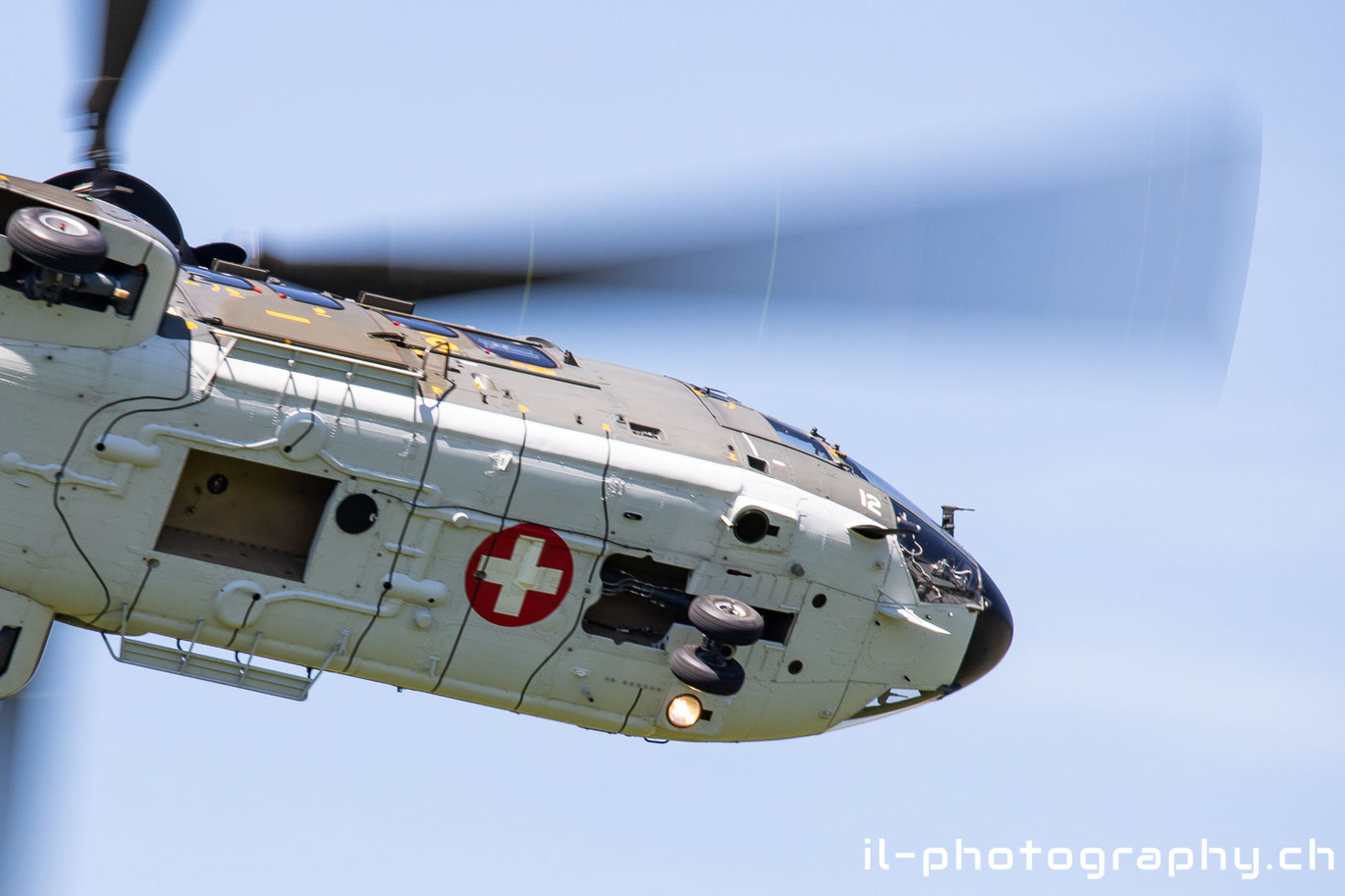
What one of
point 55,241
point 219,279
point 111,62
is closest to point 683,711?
point 219,279

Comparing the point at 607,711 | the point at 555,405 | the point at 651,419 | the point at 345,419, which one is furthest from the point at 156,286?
the point at 607,711

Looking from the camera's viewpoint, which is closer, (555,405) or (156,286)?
(156,286)

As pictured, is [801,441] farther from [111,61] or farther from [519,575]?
[111,61]

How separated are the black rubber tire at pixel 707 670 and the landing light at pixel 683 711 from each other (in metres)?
0.61

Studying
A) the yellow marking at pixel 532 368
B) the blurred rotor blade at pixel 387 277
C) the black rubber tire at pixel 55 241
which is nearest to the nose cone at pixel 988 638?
the yellow marking at pixel 532 368

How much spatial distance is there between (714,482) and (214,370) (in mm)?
5273

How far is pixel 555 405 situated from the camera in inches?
638

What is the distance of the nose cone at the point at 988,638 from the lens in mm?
18641

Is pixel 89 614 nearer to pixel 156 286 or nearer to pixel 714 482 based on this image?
pixel 156 286

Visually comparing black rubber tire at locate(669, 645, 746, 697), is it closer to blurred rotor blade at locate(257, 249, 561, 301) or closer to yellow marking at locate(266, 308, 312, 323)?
blurred rotor blade at locate(257, 249, 561, 301)

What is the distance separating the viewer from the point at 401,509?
1507 cm

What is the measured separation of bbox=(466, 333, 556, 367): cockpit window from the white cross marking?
7.79 feet

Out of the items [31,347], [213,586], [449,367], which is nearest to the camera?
[31,347]

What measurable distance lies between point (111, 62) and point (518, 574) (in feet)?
23.4
